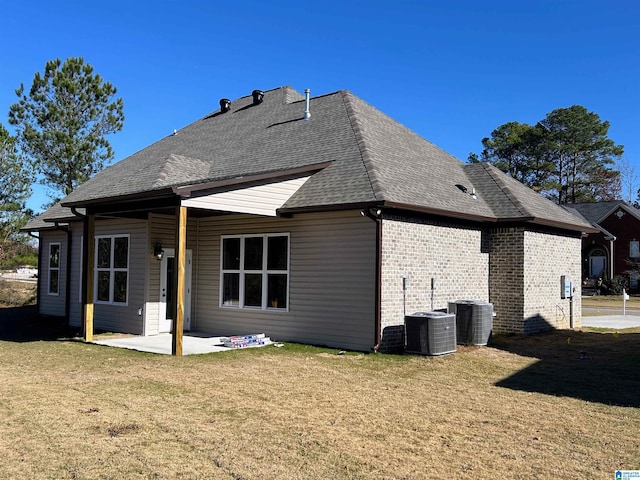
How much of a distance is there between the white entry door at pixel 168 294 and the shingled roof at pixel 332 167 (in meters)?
1.97

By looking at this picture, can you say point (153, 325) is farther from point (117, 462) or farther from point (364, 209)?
point (117, 462)

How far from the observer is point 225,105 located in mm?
20281

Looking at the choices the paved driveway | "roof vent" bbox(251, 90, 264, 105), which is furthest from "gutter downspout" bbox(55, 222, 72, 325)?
the paved driveway

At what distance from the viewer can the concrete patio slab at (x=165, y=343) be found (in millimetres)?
11117

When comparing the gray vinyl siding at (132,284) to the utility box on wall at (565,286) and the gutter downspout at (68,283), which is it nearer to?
the gutter downspout at (68,283)

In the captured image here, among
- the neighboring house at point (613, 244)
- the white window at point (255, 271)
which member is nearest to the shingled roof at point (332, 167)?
the white window at point (255, 271)

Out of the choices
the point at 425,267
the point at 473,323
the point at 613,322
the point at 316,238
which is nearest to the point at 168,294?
the point at 316,238

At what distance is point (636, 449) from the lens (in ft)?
17.1

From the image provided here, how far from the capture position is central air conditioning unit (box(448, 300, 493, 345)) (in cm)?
1163

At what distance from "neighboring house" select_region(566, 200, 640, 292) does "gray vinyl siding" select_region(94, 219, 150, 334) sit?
33.0 meters

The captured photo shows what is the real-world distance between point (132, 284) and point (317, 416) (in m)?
9.10

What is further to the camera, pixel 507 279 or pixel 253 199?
pixel 507 279

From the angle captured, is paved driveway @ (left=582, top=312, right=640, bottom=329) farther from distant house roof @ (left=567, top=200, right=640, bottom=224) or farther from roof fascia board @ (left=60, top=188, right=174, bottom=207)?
distant house roof @ (left=567, top=200, right=640, bottom=224)

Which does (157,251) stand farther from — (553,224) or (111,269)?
(553,224)
